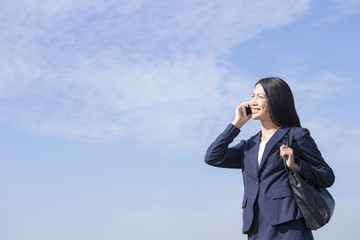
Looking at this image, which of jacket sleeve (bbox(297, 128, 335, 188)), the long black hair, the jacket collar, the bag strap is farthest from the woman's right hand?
jacket sleeve (bbox(297, 128, 335, 188))

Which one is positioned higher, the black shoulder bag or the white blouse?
the white blouse

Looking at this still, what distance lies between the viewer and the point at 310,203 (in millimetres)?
4594

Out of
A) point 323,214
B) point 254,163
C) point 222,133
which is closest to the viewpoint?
point 323,214

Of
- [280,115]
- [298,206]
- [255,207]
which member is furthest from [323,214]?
[280,115]

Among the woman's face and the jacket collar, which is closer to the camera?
the jacket collar

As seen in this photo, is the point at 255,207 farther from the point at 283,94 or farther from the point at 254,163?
the point at 283,94

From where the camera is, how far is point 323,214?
4.64 metres

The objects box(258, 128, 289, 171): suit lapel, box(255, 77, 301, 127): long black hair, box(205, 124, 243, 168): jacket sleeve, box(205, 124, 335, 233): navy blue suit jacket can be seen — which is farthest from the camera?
box(205, 124, 243, 168): jacket sleeve

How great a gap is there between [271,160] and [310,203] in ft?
1.97

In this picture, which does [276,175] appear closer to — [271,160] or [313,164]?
[271,160]

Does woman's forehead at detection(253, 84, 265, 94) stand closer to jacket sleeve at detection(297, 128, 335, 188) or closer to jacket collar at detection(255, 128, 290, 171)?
jacket collar at detection(255, 128, 290, 171)

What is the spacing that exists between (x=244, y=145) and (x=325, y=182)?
98 centimetres

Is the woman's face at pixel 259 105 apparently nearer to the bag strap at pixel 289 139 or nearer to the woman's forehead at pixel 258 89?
the woman's forehead at pixel 258 89

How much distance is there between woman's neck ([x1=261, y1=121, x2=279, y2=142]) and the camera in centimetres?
519
